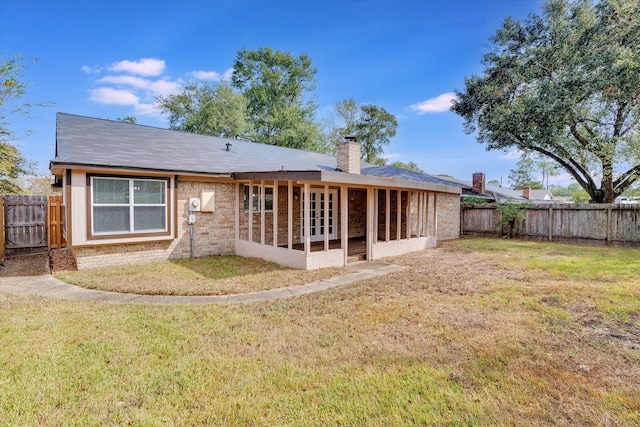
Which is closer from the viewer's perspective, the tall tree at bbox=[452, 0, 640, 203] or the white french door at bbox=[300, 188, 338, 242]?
the white french door at bbox=[300, 188, 338, 242]

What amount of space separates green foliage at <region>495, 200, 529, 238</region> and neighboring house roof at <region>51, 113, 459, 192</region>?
4282 millimetres

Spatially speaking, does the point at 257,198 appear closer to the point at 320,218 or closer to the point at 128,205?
the point at 320,218

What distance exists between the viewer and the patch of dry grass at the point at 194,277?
6.23 m

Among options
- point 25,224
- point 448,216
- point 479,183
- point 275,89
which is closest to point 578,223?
point 448,216

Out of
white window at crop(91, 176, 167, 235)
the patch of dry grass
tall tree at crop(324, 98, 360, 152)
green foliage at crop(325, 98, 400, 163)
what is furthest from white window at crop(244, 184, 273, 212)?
green foliage at crop(325, 98, 400, 163)

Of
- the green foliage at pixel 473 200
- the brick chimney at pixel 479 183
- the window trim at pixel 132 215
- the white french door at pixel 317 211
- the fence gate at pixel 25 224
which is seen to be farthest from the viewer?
the brick chimney at pixel 479 183

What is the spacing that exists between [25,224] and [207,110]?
57.9ft

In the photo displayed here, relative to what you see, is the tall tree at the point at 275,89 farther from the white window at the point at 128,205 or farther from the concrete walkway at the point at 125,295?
the concrete walkway at the point at 125,295

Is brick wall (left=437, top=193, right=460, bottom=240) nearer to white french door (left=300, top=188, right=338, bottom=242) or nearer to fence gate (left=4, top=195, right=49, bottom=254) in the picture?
white french door (left=300, top=188, right=338, bottom=242)

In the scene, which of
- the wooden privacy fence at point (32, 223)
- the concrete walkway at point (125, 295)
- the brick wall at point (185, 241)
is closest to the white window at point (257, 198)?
the brick wall at point (185, 241)

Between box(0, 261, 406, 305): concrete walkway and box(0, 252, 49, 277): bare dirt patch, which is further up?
box(0, 252, 49, 277): bare dirt patch

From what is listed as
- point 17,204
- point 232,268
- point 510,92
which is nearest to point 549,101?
point 510,92

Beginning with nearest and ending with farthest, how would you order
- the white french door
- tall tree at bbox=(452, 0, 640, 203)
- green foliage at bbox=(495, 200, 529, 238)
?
the white french door
tall tree at bbox=(452, 0, 640, 203)
green foliage at bbox=(495, 200, 529, 238)

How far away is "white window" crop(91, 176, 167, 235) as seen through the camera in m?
7.78
